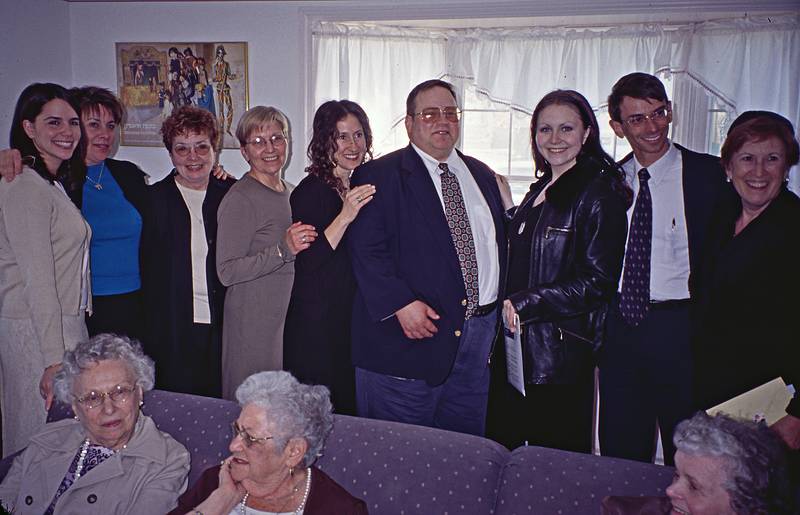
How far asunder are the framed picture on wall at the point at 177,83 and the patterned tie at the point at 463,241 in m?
2.23

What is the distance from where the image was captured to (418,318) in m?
2.35

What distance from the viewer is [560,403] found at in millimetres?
2393

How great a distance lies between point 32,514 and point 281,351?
113 centimetres

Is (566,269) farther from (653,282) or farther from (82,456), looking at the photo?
(82,456)

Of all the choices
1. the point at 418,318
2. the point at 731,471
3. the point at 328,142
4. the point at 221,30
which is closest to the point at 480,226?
the point at 418,318

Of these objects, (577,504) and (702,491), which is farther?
(577,504)

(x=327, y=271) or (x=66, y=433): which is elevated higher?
(x=327, y=271)

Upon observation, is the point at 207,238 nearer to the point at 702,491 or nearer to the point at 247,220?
the point at 247,220

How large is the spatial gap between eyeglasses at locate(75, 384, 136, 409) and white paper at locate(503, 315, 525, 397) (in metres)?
1.22

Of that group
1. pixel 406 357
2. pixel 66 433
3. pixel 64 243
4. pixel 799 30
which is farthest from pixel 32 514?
pixel 799 30

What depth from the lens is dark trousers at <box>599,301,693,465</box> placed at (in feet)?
7.63

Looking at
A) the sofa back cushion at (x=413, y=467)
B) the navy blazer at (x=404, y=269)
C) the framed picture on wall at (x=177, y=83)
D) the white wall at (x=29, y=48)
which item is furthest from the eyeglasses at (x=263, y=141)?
the white wall at (x=29, y=48)

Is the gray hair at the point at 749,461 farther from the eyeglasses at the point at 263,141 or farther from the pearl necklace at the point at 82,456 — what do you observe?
the eyeglasses at the point at 263,141

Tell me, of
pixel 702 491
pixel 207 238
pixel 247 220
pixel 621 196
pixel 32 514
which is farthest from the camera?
pixel 207 238
